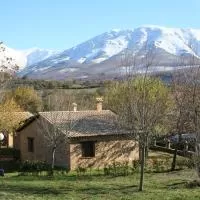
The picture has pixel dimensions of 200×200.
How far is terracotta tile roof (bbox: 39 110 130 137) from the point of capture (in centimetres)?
3618

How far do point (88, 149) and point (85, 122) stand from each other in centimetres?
267

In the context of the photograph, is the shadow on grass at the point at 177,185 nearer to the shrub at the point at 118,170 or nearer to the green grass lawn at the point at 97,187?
the green grass lawn at the point at 97,187

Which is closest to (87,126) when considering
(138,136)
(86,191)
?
(138,136)

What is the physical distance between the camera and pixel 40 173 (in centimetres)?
3186

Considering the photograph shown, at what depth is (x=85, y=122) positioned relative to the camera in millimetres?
38188

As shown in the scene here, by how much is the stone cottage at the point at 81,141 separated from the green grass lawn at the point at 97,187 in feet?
13.2

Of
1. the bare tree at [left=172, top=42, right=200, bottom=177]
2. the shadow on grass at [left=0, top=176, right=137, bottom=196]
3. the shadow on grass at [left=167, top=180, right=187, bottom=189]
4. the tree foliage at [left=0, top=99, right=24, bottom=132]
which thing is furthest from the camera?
the tree foliage at [left=0, top=99, right=24, bottom=132]

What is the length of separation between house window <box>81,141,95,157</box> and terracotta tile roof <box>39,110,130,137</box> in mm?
835

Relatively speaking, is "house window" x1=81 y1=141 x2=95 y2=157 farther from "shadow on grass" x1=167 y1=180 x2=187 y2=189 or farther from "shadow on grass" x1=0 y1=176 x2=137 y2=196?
"shadow on grass" x1=167 y1=180 x2=187 y2=189

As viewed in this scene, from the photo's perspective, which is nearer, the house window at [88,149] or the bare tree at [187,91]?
the bare tree at [187,91]

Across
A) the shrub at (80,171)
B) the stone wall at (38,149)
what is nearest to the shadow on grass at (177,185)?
the shrub at (80,171)

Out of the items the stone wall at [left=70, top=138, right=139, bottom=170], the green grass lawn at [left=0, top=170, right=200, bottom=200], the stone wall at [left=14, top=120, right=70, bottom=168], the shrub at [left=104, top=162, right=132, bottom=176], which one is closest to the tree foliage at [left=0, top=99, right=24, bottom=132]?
the stone wall at [left=14, top=120, right=70, bottom=168]

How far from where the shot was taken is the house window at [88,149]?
36.1m

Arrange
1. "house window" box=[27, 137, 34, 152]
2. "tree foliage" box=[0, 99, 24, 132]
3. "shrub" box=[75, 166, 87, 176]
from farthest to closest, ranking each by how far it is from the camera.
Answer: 1. "tree foliage" box=[0, 99, 24, 132]
2. "house window" box=[27, 137, 34, 152]
3. "shrub" box=[75, 166, 87, 176]
